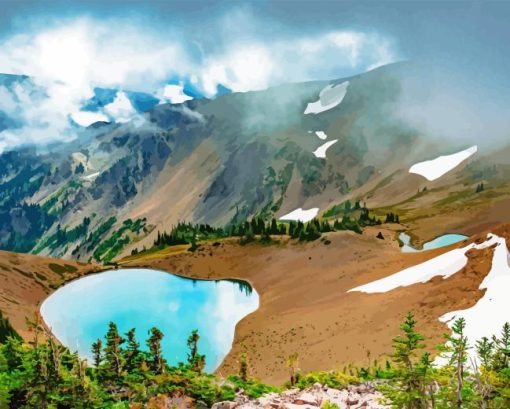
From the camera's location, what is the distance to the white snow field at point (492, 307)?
38144 millimetres

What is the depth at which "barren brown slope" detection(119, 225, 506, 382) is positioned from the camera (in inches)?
1791

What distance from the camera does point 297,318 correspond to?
58906 mm

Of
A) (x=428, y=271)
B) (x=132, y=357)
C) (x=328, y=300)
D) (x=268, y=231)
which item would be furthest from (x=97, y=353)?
(x=268, y=231)

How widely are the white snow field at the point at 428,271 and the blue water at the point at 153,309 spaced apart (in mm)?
17626

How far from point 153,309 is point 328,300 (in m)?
22.6

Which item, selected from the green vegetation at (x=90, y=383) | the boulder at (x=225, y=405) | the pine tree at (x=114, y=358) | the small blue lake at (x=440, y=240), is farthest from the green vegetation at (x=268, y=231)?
the boulder at (x=225, y=405)

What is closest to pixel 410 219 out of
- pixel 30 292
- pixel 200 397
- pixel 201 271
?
pixel 201 271

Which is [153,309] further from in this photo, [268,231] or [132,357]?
[268,231]

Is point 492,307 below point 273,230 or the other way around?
below

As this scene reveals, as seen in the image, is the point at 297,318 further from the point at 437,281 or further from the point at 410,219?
the point at 410,219

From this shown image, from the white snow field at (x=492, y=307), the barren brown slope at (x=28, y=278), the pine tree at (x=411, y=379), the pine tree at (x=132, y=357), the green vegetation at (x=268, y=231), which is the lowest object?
the pine tree at (x=411, y=379)

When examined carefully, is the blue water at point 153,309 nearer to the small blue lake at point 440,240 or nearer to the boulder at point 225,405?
the boulder at point 225,405

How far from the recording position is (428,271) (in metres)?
55.2

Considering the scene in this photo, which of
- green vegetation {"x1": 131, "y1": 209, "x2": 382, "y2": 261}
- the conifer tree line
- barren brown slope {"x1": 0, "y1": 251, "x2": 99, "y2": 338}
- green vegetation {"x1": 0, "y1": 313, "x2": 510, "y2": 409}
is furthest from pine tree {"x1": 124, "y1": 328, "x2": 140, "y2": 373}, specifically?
the conifer tree line
